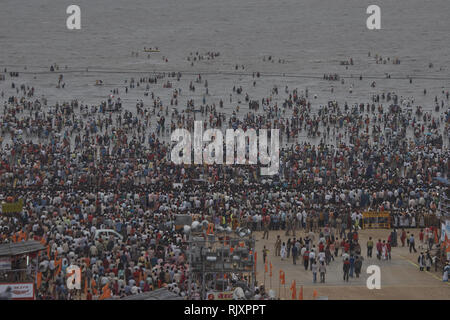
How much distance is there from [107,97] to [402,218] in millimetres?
39656

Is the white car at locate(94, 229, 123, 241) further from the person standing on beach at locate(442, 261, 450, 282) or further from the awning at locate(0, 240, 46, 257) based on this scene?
the person standing on beach at locate(442, 261, 450, 282)

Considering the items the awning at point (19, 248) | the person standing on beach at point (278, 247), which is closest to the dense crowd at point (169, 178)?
the awning at point (19, 248)

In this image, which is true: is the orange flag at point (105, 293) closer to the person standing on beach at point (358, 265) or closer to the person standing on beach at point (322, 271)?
the person standing on beach at point (322, 271)

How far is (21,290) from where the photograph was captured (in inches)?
650

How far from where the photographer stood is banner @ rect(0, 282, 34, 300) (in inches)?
647

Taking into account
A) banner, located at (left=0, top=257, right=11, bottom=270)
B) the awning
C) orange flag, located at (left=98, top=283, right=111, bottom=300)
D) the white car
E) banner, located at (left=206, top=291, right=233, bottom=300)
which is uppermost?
the awning

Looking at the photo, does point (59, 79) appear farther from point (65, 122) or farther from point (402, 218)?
point (402, 218)

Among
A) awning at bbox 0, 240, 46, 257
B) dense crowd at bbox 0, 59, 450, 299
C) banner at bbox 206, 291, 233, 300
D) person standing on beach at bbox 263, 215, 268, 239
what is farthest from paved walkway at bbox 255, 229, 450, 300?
awning at bbox 0, 240, 46, 257

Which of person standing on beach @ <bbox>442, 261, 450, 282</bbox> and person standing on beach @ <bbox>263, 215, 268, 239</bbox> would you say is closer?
person standing on beach @ <bbox>442, 261, 450, 282</bbox>

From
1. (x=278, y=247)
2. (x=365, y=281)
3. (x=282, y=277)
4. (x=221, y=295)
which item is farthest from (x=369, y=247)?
(x=221, y=295)

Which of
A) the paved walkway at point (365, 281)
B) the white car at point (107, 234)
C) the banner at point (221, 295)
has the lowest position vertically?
the paved walkway at point (365, 281)

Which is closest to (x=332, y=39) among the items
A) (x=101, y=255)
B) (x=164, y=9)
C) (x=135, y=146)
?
(x=164, y=9)

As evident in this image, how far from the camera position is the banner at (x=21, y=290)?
16422mm

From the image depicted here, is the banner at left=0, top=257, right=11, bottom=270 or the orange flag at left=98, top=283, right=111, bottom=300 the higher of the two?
the banner at left=0, top=257, right=11, bottom=270
